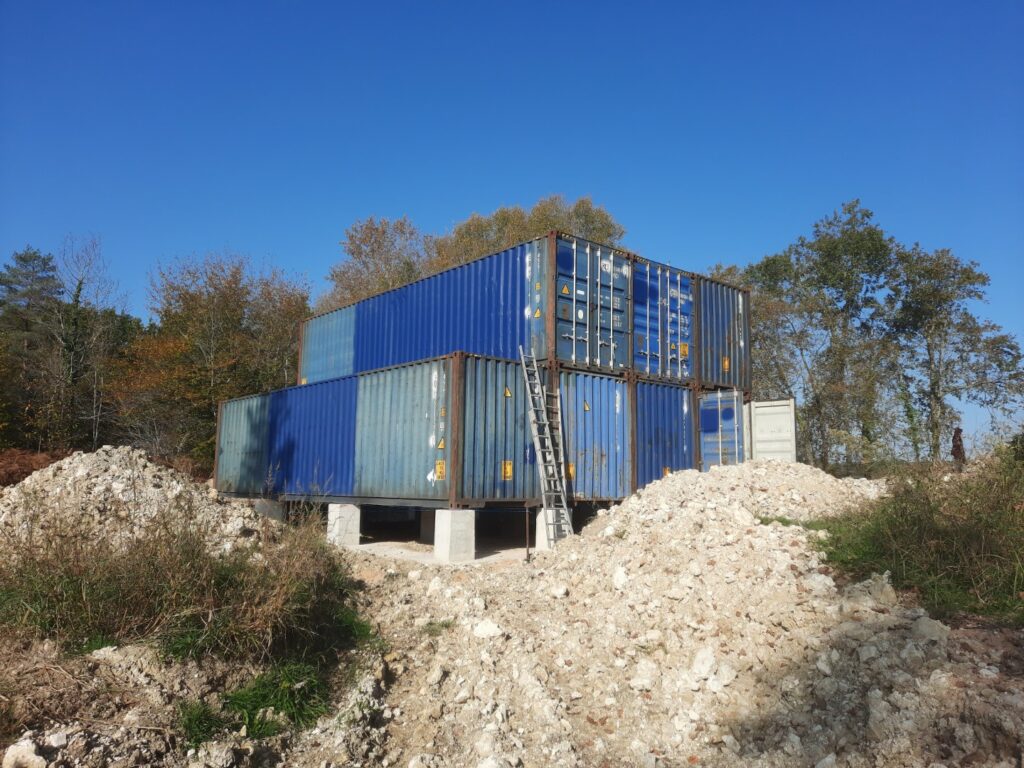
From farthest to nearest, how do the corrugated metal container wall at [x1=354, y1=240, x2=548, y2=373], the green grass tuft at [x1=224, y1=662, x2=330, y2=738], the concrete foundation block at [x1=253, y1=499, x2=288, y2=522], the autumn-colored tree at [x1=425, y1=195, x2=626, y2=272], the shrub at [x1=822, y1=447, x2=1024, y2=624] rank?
the autumn-colored tree at [x1=425, y1=195, x2=626, y2=272]
the concrete foundation block at [x1=253, y1=499, x2=288, y2=522]
the corrugated metal container wall at [x1=354, y1=240, x2=548, y2=373]
the shrub at [x1=822, y1=447, x2=1024, y2=624]
the green grass tuft at [x1=224, y1=662, x2=330, y2=738]

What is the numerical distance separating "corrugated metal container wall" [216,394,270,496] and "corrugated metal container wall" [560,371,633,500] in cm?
715

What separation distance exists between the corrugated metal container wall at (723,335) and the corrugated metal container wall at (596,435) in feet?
10.1

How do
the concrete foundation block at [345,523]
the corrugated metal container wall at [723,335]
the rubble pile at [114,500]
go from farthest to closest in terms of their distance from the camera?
the corrugated metal container wall at [723,335] → the concrete foundation block at [345,523] → the rubble pile at [114,500]

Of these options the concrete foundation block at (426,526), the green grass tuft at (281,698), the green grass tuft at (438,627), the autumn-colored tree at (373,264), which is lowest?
the green grass tuft at (281,698)

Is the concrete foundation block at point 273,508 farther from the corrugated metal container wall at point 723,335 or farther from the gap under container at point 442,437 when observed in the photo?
the corrugated metal container wall at point 723,335

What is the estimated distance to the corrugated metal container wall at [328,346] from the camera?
18.0 metres

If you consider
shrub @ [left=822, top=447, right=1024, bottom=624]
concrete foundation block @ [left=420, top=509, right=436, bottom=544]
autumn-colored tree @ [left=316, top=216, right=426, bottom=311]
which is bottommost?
concrete foundation block @ [left=420, top=509, right=436, bottom=544]

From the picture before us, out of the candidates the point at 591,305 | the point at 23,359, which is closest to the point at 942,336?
the point at 591,305

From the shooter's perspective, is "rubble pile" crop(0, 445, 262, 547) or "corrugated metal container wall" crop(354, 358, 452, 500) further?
"corrugated metal container wall" crop(354, 358, 452, 500)

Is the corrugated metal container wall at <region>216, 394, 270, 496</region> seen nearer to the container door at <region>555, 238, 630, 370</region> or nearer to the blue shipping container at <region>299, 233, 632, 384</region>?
the blue shipping container at <region>299, 233, 632, 384</region>

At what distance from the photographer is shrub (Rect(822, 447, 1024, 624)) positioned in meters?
5.20

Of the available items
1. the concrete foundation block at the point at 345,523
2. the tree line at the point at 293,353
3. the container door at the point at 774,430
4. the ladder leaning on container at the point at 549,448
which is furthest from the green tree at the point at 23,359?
the container door at the point at 774,430

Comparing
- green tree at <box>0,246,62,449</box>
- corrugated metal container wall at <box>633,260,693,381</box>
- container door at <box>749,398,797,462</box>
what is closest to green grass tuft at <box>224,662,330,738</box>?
corrugated metal container wall at <box>633,260,693,381</box>

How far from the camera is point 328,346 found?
1877 cm
